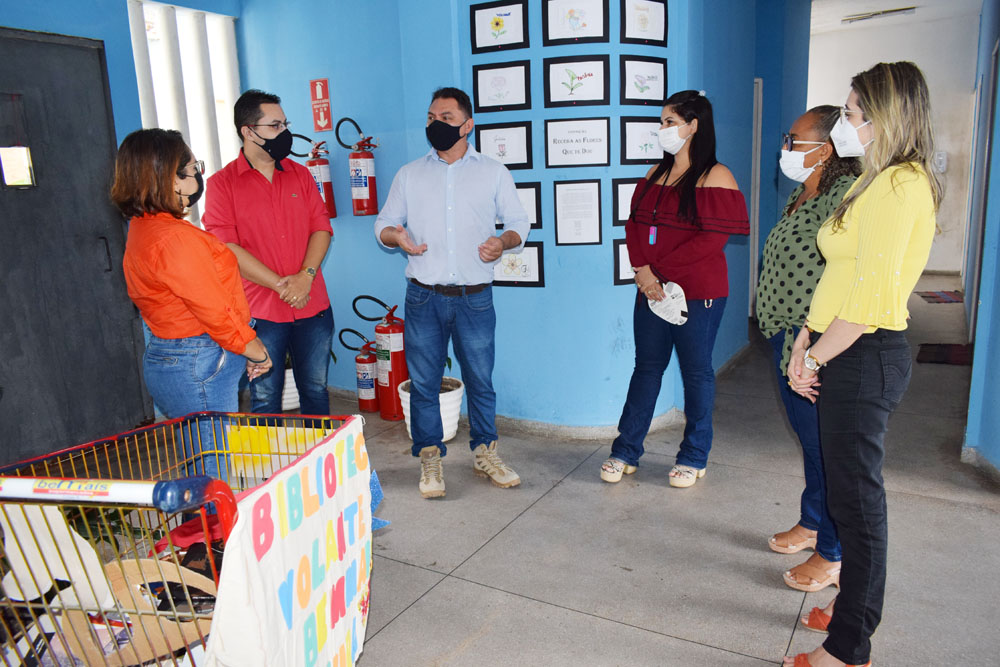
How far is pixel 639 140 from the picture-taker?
3.52 metres

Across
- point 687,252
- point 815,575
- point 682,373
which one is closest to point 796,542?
point 815,575

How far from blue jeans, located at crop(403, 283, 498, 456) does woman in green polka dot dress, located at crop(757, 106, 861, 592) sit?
48.2 inches

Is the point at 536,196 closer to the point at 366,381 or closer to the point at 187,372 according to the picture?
the point at 366,381

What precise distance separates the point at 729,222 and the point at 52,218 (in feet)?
11.1

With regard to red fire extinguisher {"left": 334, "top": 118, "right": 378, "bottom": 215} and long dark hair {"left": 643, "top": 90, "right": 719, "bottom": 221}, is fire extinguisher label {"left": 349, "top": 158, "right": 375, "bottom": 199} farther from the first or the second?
long dark hair {"left": 643, "top": 90, "right": 719, "bottom": 221}

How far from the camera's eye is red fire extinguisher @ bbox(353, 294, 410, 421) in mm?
3930

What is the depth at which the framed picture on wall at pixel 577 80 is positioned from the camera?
3.40 m

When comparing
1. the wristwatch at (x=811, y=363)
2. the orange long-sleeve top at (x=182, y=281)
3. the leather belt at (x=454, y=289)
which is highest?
the orange long-sleeve top at (x=182, y=281)

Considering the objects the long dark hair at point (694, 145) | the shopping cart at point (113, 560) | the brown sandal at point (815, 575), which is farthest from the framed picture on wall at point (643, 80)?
the shopping cart at point (113, 560)

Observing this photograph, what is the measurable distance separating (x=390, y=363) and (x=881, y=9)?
25.7 ft

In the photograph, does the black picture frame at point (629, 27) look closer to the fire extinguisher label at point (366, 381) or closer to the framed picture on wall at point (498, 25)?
the framed picture on wall at point (498, 25)

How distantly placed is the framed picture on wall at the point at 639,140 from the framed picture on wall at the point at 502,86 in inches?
20.3

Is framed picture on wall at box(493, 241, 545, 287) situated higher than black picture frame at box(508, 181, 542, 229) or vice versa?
black picture frame at box(508, 181, 542, 229)

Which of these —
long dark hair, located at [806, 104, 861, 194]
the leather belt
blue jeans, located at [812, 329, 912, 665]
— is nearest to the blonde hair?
blue jeans, located at [812, 329, 912, 665]
